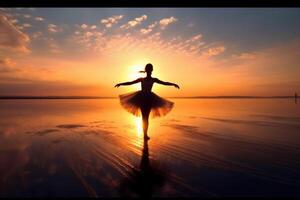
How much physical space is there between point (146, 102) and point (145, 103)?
6 cm

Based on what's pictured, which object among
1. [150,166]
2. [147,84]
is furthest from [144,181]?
[147,84]

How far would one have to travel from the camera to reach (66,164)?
20.5ft

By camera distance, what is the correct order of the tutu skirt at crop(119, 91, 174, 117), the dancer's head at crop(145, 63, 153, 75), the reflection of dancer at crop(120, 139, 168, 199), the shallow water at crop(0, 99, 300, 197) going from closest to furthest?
the reflection of dancer at crop(120, 139, 168, 199) → the shallow water at crop(0, 99, 300, 197) → the dancer's head at crop(145, 63, 153, 75) → the tutu skirt at crop(119, 91, 174, 117)

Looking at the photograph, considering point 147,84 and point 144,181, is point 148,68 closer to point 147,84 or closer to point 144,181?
point 147,84

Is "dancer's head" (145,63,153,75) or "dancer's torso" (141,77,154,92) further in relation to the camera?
"dancer's torso" (141,77,154,92)

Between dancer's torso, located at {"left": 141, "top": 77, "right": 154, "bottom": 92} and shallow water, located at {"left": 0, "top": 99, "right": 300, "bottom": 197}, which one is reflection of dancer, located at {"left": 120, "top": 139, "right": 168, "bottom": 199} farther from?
dancer's torso, located at {"left": 141, "top": 77, "right": 154, "bottom": 92}

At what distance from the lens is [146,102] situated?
963 cm

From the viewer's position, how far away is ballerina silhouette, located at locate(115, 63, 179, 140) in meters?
9.57

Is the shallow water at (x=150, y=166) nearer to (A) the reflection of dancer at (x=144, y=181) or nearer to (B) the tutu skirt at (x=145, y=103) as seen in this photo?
(A) the reflection of dancer at (x=144, y=181)

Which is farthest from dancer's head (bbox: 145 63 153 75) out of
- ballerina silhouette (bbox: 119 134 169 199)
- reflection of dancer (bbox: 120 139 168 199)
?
reflection of dancer (bbox: 120 139 168 199)

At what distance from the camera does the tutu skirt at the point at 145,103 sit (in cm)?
967

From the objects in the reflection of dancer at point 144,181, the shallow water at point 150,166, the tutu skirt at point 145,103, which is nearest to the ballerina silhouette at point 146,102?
the tutu skirt at point 145,103
